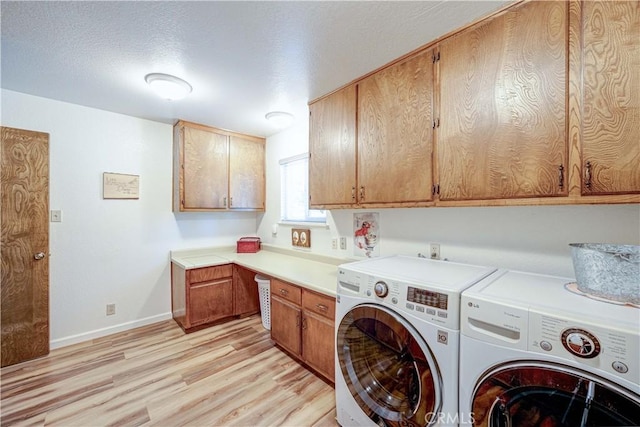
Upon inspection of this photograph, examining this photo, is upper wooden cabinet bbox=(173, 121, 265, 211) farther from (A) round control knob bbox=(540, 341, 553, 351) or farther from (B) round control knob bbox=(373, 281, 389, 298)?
(A) round control knob bbox=(540, 341, 553, 351)

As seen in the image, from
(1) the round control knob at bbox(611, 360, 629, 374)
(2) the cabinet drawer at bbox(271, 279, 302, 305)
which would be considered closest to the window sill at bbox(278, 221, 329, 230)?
(2) the cabinet drawer at bbox(271, 279, 302, 305)

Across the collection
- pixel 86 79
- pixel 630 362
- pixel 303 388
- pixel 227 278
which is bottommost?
pixel 303 388

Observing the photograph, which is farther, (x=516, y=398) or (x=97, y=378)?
(x=97, y=378)

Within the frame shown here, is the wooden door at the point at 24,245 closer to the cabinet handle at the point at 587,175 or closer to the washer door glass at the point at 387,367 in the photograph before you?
the washer door glass at the point at 387,367

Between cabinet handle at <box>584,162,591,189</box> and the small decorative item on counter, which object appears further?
cabinet handle at <box>584,162,591,189</box>

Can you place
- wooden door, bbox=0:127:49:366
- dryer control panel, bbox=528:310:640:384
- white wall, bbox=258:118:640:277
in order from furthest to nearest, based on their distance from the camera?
wooden door, bbox=0:127:49:366
white wall, bbox=258:118:640:277
dryer control panel, bbox=528:310:640:384

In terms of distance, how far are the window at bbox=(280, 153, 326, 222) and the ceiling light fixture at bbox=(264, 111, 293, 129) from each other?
412 mm

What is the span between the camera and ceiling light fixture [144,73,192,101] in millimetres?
1930

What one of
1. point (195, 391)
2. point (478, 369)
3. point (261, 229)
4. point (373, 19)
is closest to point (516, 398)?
point (478, 369)

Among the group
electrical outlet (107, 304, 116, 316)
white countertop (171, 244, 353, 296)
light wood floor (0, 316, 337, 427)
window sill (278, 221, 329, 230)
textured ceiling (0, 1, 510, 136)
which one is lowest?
light wood floor (0, 316, 337, 427)

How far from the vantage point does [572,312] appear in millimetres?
867

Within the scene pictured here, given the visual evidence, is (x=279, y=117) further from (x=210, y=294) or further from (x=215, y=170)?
(x=210, y=294)

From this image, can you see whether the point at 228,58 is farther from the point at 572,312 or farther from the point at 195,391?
the point at 195,391

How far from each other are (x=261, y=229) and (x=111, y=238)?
66.8 inches
